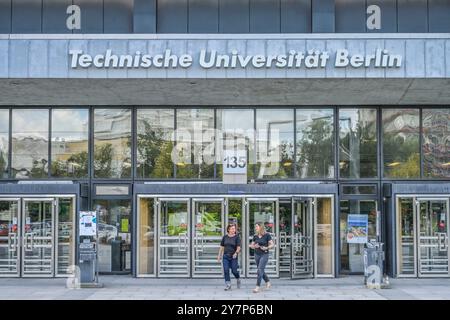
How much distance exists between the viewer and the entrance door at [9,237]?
62.1 feet

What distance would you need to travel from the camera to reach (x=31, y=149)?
1992 centimetres

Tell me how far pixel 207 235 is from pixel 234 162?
227 centimetres

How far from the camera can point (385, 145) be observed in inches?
778

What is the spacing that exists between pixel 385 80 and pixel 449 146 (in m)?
3.97

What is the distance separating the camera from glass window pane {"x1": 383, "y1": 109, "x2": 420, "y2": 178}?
64.7ft

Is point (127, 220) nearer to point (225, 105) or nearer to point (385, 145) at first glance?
point (225, 105)

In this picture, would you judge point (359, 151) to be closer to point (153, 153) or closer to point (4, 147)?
point (153, 153)

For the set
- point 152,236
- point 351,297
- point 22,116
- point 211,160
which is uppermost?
point 22,116

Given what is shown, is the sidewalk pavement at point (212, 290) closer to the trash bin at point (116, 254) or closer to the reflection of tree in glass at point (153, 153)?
the trash bin at point (116, 254)

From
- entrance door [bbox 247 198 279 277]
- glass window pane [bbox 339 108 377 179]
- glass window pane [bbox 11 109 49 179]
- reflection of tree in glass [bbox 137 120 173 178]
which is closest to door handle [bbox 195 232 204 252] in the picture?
entrance door [bbox 247 198 279 277]

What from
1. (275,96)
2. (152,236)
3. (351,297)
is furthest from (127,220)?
(351,297)

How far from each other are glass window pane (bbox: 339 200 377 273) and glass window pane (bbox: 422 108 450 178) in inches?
77.2

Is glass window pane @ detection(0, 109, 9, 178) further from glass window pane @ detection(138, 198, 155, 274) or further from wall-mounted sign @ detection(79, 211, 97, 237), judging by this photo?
glass window pane @ detection(138, 198, 155, 274)

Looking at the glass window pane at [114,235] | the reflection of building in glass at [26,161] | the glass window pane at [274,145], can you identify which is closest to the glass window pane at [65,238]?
the glass window pane at [114,235]
